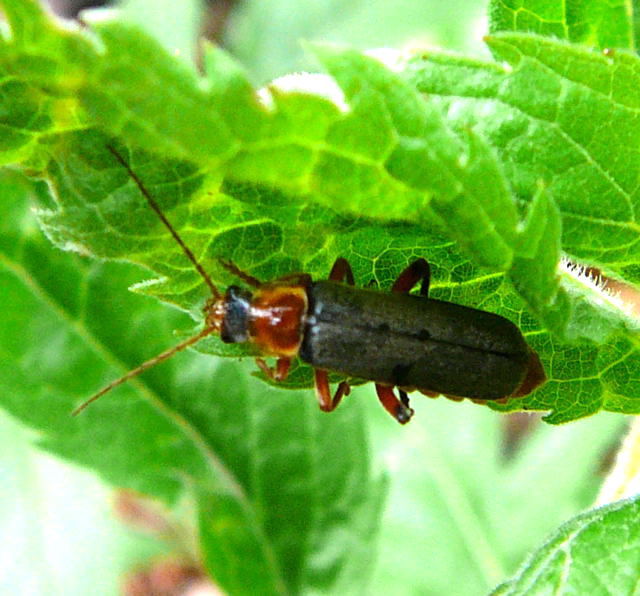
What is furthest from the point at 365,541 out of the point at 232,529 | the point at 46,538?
the point at 46,538

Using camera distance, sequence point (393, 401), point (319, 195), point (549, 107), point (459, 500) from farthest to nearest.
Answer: point (459, 500), point (393, 401), point (549, 107), point (319, 195)

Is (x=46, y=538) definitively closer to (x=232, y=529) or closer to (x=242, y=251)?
(x=232, y=529)

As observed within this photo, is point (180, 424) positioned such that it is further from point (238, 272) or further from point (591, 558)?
point (591, 558)

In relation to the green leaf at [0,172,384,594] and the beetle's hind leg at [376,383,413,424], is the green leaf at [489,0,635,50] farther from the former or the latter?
the green leaf at [0,172,384,594]

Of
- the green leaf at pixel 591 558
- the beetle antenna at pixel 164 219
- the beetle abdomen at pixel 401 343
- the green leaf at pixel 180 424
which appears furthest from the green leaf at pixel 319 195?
the green leaf at pixel 180 424

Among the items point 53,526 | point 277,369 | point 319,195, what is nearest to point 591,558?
point 319,195

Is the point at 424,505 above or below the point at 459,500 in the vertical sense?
below
